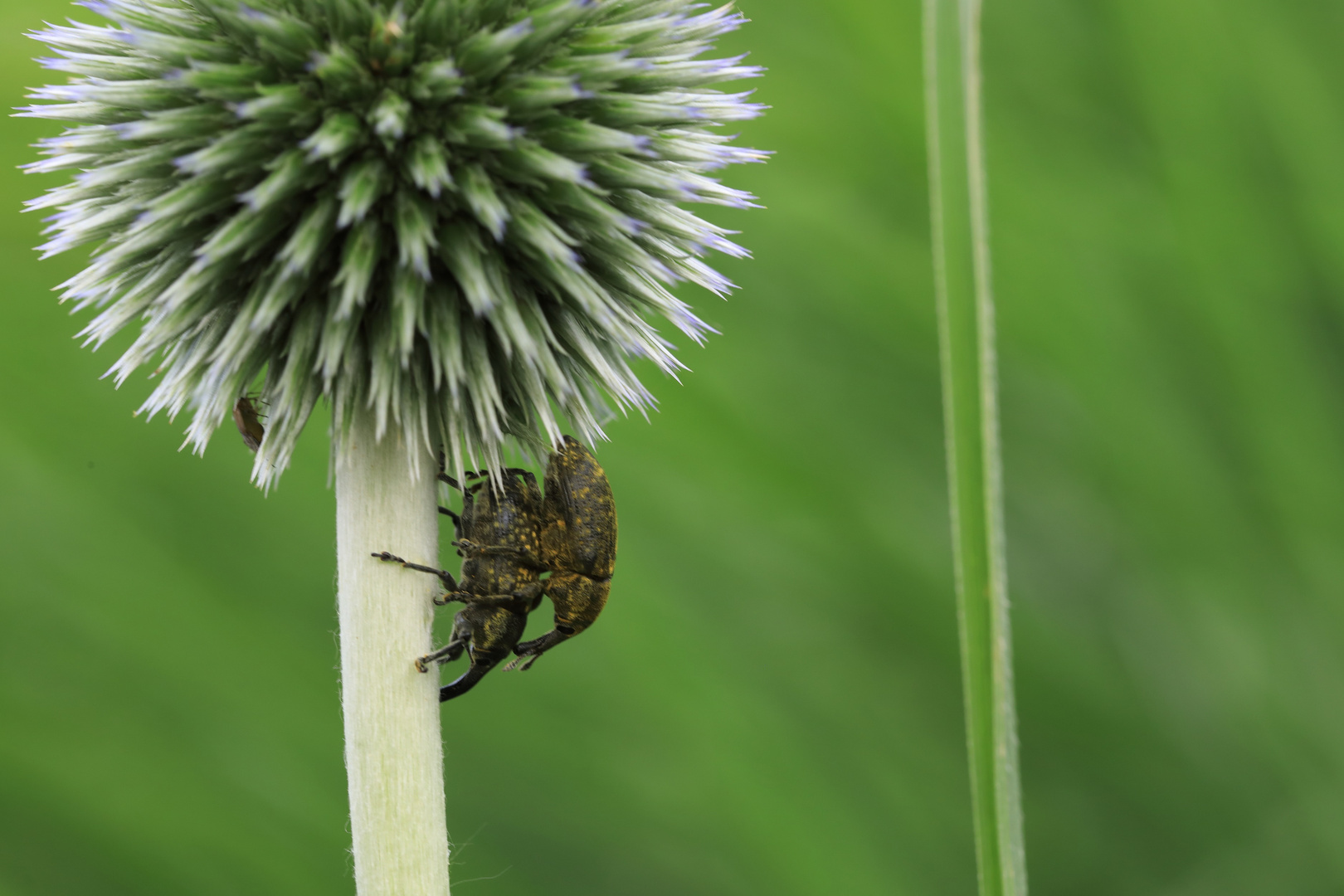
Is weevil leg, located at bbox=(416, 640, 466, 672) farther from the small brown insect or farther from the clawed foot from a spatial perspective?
the small brown insect

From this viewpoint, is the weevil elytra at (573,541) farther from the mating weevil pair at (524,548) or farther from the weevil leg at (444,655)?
the weevil leg at (444,655)

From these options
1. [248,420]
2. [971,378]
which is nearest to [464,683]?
[248,420]

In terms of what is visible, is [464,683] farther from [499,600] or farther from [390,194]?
[390,194]

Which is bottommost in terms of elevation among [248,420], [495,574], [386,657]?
[386,657]

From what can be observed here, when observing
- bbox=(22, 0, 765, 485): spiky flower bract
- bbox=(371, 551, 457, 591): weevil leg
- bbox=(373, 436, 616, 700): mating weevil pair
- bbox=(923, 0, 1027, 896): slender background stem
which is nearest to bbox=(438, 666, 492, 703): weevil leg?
bbox=(373, 436, 616, 700): mating weevil pair

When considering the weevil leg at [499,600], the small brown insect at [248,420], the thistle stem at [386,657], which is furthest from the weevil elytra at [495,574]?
the small brown insect at [248,420]

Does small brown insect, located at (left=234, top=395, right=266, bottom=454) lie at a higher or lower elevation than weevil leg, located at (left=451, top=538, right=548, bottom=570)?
higher
